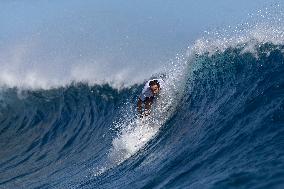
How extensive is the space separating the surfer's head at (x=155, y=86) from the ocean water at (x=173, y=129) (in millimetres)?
332

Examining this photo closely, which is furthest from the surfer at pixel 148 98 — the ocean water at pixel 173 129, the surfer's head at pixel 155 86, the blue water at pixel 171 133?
the blue water at pixel 171 133

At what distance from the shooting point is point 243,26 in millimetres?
17438

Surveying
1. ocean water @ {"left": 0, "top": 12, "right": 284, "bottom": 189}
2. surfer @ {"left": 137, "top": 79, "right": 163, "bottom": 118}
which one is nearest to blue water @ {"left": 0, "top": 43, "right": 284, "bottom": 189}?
ocean water @ {"left": 0, "top": 12, "right": 284, "bottom": 189}

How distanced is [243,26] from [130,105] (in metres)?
4.21

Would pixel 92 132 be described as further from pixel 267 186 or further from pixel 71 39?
pixel 71 39

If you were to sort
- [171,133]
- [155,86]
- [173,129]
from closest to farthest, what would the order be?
[171,133], [173,129], [155,86]

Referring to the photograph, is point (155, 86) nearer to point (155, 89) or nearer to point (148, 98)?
point (155, 89)

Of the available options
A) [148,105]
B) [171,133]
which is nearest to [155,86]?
[148,105]

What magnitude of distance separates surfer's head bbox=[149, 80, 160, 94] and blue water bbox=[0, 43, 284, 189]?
1.78 ft

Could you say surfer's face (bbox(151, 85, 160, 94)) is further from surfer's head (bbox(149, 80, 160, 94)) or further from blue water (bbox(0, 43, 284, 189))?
blue water (bbox(0, 43, 284, 189))

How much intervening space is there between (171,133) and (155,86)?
2436 mm

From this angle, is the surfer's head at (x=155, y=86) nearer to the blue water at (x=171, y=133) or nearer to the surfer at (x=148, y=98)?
the surfer at (x=148, y=98)

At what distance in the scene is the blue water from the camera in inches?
345

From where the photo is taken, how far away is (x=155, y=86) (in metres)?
15.1
